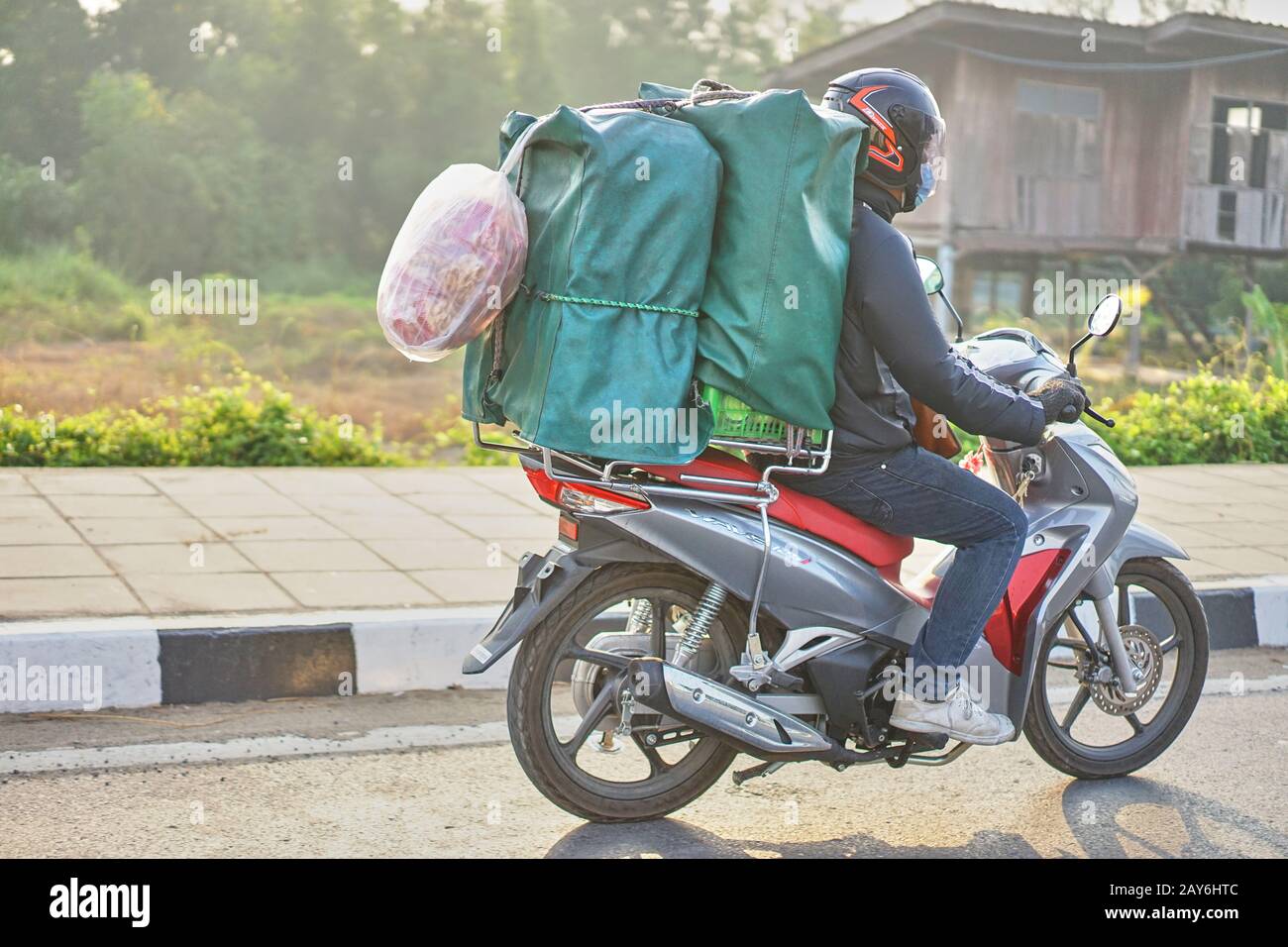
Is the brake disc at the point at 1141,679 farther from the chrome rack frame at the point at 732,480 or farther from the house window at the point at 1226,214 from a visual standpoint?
the house window at the point at 1226,214

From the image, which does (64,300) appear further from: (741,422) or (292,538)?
(741,422)

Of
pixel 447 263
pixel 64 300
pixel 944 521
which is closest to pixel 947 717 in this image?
pixel 944 521

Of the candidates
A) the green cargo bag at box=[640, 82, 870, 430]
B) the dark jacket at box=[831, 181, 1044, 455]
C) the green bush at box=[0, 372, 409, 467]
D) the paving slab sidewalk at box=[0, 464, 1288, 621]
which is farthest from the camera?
the green bush at box=[0, 372, 409, 467]

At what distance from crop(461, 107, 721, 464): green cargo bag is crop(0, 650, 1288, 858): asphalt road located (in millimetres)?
1016

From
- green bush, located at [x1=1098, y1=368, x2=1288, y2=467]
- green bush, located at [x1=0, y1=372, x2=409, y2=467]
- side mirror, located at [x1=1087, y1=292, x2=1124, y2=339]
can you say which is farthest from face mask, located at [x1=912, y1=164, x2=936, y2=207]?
green bush, located at [x1=1098, y1=368, x2=1288, y2=467]

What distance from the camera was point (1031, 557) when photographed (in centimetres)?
390

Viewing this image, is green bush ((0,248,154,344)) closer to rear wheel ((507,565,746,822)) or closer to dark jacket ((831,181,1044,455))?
rear wheel ((507,565,746,822))

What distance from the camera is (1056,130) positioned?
866 inches

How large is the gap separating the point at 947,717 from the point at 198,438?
5.41m

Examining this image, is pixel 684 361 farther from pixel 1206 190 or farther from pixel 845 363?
pixel 1206 190

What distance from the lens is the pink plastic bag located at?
3.11 meters

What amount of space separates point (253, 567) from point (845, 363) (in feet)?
9.15
